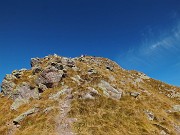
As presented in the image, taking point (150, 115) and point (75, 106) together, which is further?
point (150, 115)

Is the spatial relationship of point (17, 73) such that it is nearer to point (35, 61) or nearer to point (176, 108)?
point (35, 61)

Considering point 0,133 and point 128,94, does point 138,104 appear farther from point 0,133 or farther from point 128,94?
point 0,133

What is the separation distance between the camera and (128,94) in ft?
203

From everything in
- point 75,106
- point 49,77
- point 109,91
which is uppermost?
point 49,77

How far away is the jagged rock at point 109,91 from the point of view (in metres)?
56.9

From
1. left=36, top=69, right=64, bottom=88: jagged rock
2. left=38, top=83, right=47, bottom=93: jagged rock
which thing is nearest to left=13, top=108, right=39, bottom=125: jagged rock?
left=38, top=83, right=47, bottom=93: jagged rock

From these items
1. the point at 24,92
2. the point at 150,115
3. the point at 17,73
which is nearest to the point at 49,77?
the point at 24,92

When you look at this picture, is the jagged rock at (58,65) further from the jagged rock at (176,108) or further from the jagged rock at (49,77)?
the jagged rock at (176,108)

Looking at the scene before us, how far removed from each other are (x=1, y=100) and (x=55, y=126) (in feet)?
80.9

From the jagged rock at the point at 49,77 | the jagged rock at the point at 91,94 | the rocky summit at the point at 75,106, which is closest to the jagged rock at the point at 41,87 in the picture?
the rocky summit at the point at 75,106

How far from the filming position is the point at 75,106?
156ft

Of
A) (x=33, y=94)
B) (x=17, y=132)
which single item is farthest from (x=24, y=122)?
(x=33, y=94)

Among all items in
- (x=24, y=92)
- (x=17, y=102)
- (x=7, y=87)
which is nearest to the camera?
(x=17, y=102)

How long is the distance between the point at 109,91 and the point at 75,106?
45.6 feet
